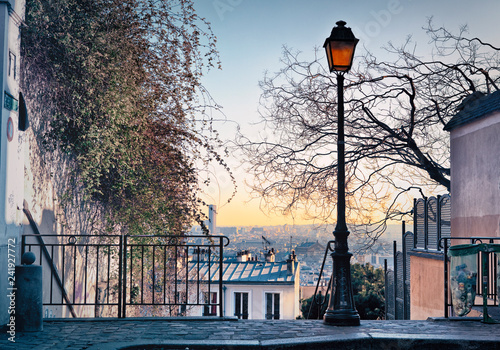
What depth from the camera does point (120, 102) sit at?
9.48 metres

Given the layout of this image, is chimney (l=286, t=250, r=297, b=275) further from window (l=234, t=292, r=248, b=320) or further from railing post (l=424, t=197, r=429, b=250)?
railing post (l=424, t=197, r=429, b=250)

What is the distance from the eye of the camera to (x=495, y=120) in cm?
1235

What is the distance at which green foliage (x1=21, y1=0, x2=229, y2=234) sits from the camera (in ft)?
28.9

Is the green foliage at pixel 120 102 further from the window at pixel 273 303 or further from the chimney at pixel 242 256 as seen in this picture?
the chimney at pixel 242 256

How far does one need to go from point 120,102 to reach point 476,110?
9.18 m

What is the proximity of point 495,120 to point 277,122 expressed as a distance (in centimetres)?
614

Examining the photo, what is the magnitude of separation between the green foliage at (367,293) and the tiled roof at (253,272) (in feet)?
13.4

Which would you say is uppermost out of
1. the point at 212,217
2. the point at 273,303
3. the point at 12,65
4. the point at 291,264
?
the point at 12,65

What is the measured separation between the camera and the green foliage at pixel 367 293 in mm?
23828

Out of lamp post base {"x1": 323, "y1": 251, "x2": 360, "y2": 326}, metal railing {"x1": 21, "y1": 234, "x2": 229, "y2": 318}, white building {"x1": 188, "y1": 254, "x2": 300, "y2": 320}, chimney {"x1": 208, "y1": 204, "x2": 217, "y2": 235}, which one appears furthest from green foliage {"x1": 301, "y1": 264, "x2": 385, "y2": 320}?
lamp post base {"x1": 323, "y1": 251, "x2": 360, "y2": 326}

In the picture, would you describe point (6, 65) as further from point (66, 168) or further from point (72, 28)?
point (66, 168)

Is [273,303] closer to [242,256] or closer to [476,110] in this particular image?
[242,256]

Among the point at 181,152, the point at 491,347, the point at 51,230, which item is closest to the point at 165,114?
the point at 181,152

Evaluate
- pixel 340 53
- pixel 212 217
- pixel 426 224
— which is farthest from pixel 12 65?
pixel 426 224
